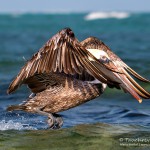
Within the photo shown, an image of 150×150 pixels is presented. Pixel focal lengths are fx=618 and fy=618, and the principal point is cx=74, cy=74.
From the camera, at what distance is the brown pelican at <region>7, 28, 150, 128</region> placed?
276 inches

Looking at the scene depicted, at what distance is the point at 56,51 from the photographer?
7.10m

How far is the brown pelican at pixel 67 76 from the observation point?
7.02 metres

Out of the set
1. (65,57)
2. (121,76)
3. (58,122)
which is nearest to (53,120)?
(58,122)

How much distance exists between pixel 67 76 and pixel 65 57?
1.12 m

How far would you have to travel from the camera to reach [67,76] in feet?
26.6

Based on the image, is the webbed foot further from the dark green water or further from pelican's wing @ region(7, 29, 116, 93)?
pelican's wing @ region(7, 29, 116, 93)

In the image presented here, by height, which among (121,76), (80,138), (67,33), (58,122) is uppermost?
(67,33)

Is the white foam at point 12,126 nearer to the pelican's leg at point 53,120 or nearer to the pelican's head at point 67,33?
the pelican's leg at point 53,120

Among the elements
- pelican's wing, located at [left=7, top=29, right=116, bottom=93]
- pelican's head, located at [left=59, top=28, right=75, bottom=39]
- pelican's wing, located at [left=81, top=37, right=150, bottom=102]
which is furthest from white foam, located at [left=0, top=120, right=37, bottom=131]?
pelican's head, located at [left=59, top=28, right=75, bottom=39]

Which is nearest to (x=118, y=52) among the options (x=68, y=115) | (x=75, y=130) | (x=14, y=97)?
(x=14, y=97)

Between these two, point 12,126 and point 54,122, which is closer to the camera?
point 54,122

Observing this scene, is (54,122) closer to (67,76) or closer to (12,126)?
(67,76)

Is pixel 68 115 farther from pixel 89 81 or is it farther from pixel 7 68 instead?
pixel 7 68

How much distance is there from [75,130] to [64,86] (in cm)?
84
